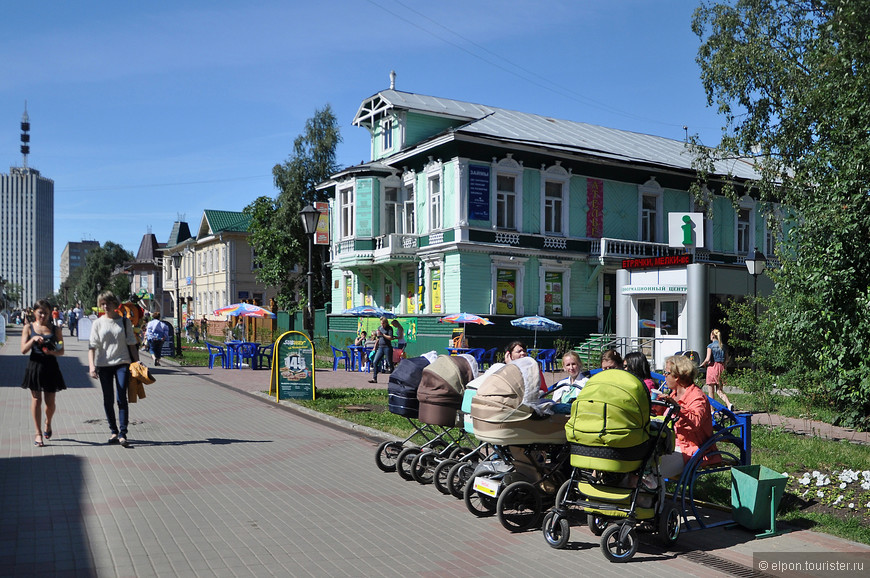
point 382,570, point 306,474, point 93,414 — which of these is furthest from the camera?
point 93,414

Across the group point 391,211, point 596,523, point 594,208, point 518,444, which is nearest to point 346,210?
point 391,211

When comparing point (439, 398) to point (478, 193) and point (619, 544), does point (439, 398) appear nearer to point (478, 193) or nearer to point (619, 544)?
point (619, 544)

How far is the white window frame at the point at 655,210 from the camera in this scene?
34719mm

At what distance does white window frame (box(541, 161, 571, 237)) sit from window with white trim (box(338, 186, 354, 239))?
927cm

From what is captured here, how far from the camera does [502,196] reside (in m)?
31.2

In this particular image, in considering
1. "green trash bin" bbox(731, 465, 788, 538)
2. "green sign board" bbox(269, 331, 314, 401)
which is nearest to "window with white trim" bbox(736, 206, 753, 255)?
"green sign board" bbox(269, 331, 314, 401)

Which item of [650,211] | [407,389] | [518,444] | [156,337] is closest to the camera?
[518,444]

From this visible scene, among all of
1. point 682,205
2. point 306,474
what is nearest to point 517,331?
point 682,205

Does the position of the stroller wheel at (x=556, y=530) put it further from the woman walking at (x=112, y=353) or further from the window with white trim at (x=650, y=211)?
the window with white trim at (x=650, y=211)

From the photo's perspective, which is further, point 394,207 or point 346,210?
point 346,210

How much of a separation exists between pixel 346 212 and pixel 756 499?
103 feet

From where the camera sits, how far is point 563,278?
32438 mm

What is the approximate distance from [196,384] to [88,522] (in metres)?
13.9

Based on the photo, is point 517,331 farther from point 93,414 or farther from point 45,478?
point 45,478
